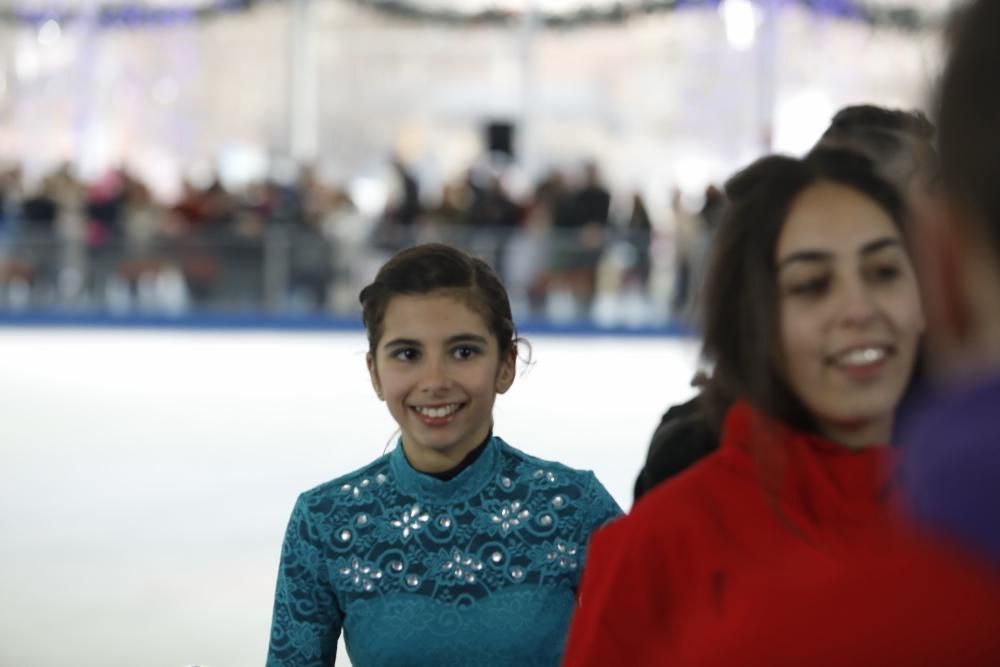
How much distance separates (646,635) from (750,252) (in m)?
0.28

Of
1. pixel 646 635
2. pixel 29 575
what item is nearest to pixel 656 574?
pixel 646 635

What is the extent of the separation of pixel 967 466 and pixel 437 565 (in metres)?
1.34

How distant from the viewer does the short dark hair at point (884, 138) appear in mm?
1261

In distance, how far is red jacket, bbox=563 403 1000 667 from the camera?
0.61 meters

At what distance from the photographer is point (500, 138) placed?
1867cm

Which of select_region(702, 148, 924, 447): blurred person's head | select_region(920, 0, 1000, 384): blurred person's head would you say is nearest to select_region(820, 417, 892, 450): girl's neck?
select_region(702, 148, 924, 447): blurred person's head

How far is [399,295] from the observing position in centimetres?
189

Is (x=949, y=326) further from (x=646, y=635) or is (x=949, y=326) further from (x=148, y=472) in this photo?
(x=148, y=472)

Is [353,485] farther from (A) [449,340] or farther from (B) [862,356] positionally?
(B) [862,356]

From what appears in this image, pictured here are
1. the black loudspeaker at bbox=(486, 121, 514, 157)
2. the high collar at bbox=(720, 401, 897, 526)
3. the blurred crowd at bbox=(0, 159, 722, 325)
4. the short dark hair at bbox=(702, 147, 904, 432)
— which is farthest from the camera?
the black loudspeaker at bbox=(486, 121, 514, 157)

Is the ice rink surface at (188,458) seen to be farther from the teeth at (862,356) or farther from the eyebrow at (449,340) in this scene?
the eyebrow at (449,340)

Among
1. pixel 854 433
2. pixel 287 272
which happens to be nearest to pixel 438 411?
pixel 854 433

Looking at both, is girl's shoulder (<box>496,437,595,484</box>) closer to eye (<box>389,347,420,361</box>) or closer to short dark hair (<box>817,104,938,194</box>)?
eye (<box>389,347,420,361</box>)

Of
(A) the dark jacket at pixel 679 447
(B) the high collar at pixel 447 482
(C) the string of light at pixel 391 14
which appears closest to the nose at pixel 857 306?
(A) the dark jacket at pixel 679 447
